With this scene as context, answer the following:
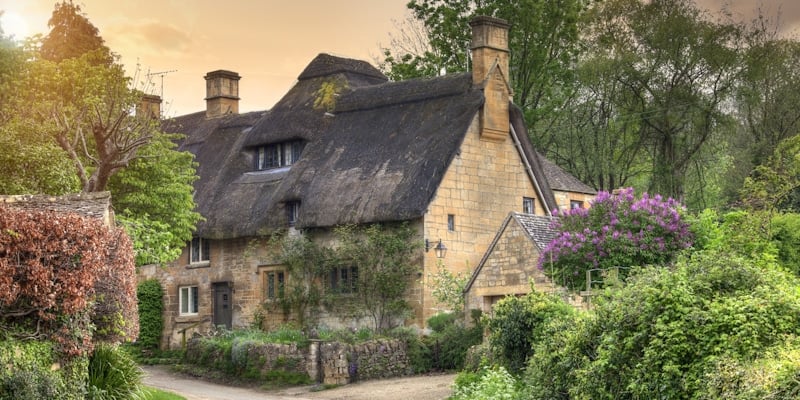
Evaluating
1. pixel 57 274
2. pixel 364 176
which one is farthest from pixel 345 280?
pixel 57 274

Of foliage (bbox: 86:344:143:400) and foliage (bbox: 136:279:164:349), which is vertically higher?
foliage (bbox: 136:279:164:349)

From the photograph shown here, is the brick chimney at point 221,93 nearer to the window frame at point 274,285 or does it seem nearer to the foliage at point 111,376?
the window frame at point 274,285

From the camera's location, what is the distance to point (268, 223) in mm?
40812

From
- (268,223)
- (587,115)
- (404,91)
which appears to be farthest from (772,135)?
Answer: (268,223)

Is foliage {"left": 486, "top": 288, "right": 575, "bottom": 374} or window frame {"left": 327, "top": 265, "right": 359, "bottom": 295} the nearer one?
foliage {"left": 486, "top": 288, "right": 575, "bottom": 374}

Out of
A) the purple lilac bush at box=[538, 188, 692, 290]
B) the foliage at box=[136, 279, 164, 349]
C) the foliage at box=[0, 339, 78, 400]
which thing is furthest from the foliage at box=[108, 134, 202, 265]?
the foliage at box=[0, 339, 78, 400]

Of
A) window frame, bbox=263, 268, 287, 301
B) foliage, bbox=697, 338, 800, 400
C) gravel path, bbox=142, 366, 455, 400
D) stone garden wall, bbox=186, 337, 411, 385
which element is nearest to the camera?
foliage, bbox=697, 338, 800, 400

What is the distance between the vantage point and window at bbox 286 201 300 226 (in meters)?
40.7

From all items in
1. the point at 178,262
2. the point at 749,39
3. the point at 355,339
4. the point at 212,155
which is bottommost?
the point at 355,339

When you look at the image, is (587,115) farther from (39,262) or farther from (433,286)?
(39,262)

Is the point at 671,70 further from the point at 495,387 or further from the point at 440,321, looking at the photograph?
the point at 495,387

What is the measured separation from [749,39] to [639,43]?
4046mm

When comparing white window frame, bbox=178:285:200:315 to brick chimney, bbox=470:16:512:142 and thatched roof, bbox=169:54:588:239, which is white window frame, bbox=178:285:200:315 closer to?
thatched roof, bbox=169:54:588:239

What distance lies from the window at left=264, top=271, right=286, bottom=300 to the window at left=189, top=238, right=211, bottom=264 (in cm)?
353
